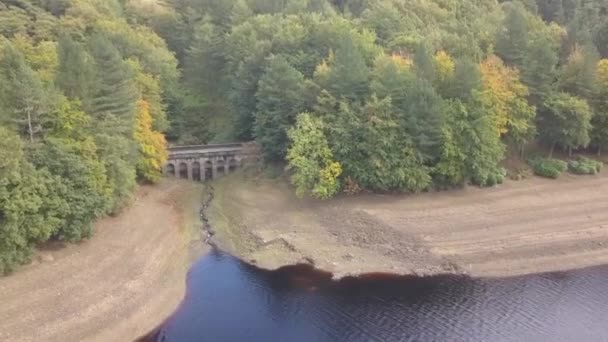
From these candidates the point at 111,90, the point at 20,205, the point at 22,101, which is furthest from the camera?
the point at 111,90

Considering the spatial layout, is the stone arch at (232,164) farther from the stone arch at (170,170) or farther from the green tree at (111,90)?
the green tree at (111,90)

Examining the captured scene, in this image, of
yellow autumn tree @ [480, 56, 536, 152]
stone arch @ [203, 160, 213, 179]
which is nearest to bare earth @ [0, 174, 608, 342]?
stone arch @ [203, 160, 213, 179]

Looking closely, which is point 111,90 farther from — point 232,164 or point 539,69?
point 539,69

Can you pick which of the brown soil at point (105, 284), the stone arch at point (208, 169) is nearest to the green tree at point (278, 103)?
the stone arch at point (208, 169)

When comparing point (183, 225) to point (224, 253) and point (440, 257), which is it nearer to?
point (224, 253)

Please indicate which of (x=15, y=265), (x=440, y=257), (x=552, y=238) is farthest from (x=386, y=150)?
(x=15, y=265)

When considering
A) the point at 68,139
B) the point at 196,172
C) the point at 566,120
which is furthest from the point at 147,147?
the point at 566,120
